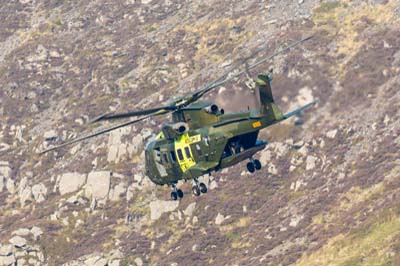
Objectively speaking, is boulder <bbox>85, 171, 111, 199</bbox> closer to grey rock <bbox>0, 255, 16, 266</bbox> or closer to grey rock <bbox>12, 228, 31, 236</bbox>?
grey rock <bbox>12, 228, 31, 236</bbox>

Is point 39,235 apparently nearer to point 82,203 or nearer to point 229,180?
point 82,203

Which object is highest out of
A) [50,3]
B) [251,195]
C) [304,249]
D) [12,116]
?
[50,3]

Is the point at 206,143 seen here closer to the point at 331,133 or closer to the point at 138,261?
the point at 138,261

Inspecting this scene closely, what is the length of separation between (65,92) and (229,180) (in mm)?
35751

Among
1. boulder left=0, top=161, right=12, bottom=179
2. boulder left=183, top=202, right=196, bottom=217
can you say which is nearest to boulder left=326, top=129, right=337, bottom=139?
boulder left=183, top=202, right=196, bottom=217

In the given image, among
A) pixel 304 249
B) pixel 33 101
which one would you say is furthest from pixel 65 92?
pixel 304 249

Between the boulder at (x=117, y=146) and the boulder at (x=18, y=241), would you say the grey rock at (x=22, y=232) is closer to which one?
the boulder at (x=18, y=241)

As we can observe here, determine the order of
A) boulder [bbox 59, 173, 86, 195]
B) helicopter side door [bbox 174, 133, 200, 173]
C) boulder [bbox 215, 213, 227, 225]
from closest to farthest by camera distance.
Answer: helicopter side door [bbox 174, 133, 200, 173]
boulder [bbox 215, 213, 227, 225]
boulder [bbox 59, 173, 86, 195]

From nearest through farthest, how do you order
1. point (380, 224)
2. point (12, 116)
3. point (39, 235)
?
point (380, 224)
point (39, 235)
point (12, 116)

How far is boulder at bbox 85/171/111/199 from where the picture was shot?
124m

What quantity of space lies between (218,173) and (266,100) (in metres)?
60.5

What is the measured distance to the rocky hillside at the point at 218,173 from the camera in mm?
108500

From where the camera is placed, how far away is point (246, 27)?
14688 cm

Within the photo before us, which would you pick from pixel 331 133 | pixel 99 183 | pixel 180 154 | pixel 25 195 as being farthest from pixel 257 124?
pixel 25 195
